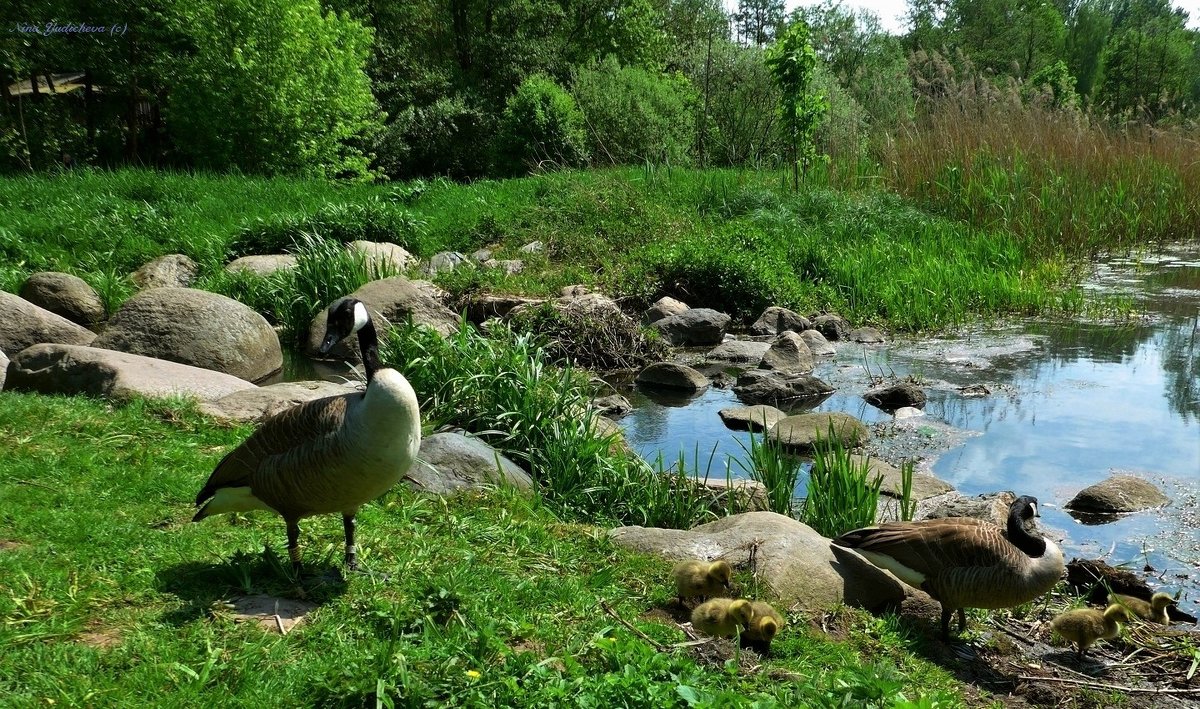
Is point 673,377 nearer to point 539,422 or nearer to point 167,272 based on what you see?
point 539,422

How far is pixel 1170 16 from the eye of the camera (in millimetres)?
57031

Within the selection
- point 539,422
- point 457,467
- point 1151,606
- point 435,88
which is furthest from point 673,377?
point 435,88

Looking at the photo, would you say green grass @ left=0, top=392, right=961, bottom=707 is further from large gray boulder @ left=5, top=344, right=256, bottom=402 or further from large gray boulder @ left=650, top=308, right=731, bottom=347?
large gray boulder @ left=650, top=308, right=731, bottom=347

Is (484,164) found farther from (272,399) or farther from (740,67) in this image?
(272,399)

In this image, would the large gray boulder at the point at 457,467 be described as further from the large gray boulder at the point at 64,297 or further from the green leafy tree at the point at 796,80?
the green leafy tree at the point at 796,80

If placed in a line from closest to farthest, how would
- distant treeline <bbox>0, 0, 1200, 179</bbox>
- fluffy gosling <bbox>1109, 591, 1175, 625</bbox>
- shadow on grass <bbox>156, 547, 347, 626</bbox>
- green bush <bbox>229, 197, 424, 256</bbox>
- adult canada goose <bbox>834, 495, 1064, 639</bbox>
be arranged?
1. shadow on grass <bbox>156, 547, 347, 626</bbox>
2. adult canada goose <bbox>834, 495, 1064, 639</bbox>
3. fluffy gosling <bbox>1109, 591, 1175, 625</bbox>
4. green bush <bbox>229, 197, 424, 256</bbox>
5. distant treeline <bbox>0, 0, 1200, 179</bbox>

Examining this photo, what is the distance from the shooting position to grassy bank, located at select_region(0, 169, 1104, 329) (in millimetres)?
14695

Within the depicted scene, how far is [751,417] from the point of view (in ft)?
33.8

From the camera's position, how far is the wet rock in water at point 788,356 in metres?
12.3

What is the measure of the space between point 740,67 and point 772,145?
2828 millimetres

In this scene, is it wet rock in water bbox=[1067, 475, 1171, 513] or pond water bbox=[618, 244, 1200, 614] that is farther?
wet rock in water bbox=[1067, 475, 1171, 513]

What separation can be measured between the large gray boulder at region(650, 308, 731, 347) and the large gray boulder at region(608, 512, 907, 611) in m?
8.01

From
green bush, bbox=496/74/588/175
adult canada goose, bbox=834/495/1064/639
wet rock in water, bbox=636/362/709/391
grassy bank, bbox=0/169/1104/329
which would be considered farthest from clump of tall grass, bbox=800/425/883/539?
green bush, bbox=496/74/588/175

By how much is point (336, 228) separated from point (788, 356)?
26.0 feet
